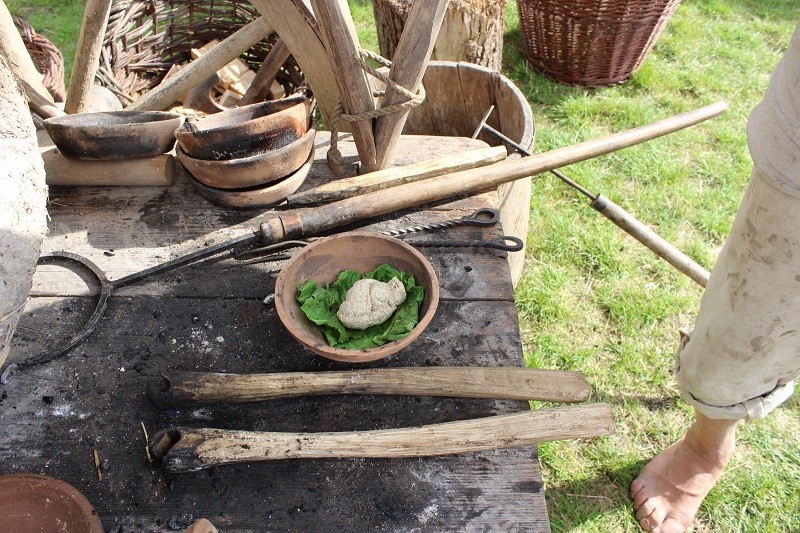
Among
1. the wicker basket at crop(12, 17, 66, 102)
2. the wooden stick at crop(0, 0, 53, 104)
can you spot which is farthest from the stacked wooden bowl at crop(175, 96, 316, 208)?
the wicker basket at crop(12, 17, 66, 102)

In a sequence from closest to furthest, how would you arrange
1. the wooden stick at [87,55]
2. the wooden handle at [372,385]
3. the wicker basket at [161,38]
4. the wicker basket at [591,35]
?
the wooden handle at [372,385] < the wooden stick at [87,55] < the wicker basket at [161,38] < the wicker basket at [591,35]

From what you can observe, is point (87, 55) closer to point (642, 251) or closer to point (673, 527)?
point (642, 251)

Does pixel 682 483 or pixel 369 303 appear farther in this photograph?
pixel 682 483

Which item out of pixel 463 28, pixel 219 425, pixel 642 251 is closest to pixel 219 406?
pixel 219 425

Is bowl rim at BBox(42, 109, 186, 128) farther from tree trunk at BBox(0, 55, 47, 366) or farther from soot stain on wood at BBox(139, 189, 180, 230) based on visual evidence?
tree trunk at BBox(0, 55, 47, 366)

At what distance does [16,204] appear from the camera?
1088 millimetres

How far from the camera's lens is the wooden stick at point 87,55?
6.42 ft

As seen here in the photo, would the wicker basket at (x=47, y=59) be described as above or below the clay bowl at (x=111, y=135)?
below

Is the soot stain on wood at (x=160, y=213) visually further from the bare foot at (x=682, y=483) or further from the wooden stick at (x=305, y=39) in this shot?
the bare foot at (x=682, y=483)

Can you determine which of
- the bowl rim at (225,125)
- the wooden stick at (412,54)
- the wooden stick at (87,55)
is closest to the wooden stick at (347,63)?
the wooden stick at (412,54)

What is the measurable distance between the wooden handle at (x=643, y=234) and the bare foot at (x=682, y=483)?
1.71ft

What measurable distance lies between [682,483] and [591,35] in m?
2.40

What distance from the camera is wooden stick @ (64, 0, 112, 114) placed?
6.42 feet

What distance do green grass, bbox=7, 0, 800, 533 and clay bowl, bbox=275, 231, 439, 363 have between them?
3.26 ft
